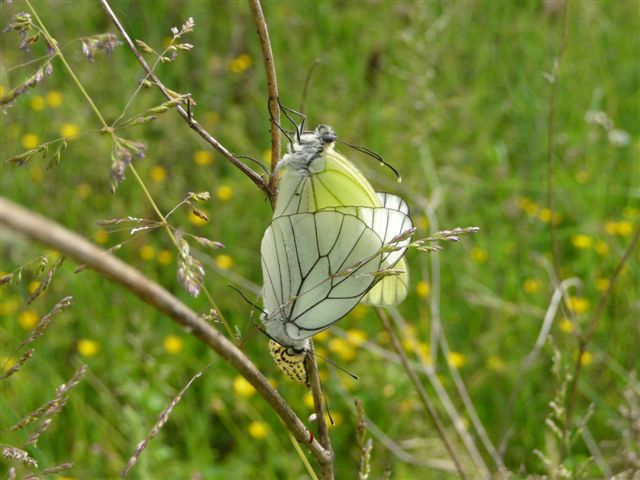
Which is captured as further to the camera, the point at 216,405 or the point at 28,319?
the point at 28,319

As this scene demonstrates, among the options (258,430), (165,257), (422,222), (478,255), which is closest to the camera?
(258,430)

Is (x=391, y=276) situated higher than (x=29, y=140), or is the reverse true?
(x=29, y=140)

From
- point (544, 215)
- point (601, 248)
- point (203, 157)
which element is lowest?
point (601, 248)

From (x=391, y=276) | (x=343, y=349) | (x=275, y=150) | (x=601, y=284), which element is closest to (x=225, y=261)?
(x=343, y=349)

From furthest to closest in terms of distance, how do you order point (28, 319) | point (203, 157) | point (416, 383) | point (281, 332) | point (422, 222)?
point (203, 157) → point (422, 222) → point (28, 319) → point (416, 383) → point (281, 332)

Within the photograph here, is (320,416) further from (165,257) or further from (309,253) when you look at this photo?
(165,257)

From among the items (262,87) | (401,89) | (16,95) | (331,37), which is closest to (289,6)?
(331,37)

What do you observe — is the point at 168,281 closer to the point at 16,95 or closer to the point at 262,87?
the point at 262,87
